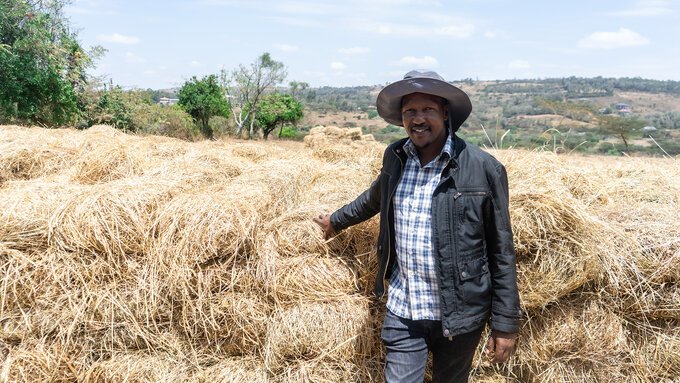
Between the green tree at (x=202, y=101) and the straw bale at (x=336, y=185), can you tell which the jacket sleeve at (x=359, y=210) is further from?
the green tree at (x=202, y=101)

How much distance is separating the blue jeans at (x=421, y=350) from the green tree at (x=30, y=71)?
1324 centimetres

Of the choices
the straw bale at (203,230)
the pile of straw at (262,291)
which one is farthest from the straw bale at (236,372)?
the straw bale at (203,230)

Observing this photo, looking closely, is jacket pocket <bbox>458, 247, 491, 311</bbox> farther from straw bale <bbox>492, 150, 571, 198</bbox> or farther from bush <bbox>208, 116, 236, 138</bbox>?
bush <bbox>208, 116, 236, 138</bbox>

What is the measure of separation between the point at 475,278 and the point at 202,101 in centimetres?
3568

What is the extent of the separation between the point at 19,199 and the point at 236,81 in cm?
4059

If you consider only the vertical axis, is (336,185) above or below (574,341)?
above

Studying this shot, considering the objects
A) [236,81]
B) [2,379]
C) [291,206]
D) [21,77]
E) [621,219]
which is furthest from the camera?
[236,81]

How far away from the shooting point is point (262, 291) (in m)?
2.62

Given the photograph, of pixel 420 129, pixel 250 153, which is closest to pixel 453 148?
pixel 420 129

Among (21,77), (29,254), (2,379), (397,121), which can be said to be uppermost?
(21,77)

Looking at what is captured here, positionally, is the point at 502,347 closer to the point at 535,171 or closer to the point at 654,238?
the point at 654,238

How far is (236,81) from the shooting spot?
41.6 m

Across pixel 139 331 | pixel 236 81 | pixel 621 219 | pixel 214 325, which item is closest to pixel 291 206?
pixel 214 325

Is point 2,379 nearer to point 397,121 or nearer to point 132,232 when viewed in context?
point 132,232
